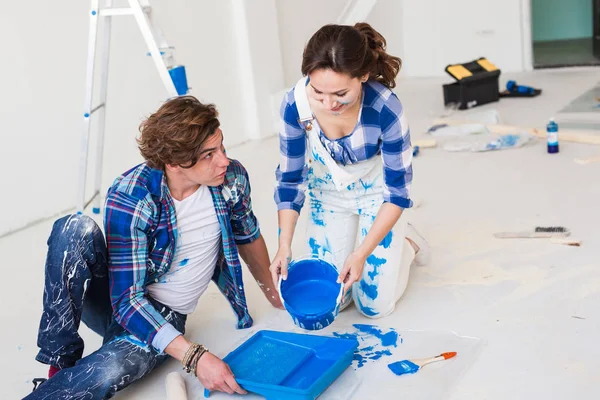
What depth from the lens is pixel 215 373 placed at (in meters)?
1.97

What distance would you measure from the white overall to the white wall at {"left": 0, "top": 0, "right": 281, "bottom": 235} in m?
2.01

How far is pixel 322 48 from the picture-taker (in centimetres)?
194

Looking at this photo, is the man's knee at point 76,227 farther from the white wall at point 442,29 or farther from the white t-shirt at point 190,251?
the white wall at point 442,29

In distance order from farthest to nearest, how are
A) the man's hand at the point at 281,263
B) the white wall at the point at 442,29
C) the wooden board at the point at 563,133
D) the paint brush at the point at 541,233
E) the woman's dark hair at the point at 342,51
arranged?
the white wall at the point at 442,29 → the wooden board at the point at 563,133 → the paint brush at the point at 541,233 → the man's hand at the point at 281,263 → the woman's dark hair at the point at 342,51

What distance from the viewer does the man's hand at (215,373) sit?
A: 1.97 metres

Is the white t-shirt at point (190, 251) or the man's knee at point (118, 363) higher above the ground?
the white t-shirt at point (190, 251)

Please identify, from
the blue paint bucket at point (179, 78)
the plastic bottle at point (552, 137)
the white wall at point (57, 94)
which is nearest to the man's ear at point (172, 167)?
the blue paint bucket at point (179, 78)

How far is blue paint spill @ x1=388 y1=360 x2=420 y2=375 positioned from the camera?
6.79 feet

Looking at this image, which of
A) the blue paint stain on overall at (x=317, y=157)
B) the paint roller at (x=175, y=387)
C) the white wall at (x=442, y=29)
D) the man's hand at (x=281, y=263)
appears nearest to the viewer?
the paint roller at (x=175, y=387)

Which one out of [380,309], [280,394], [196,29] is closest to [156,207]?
[280,394]

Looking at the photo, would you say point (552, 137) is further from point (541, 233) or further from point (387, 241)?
point (387, 241)

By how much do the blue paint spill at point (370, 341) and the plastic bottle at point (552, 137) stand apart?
205 cm

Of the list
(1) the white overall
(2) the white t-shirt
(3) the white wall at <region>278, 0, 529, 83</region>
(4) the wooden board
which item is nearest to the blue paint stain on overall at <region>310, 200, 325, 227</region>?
(1) the white overall

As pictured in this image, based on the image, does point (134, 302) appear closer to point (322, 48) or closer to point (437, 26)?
point (322, 48)
